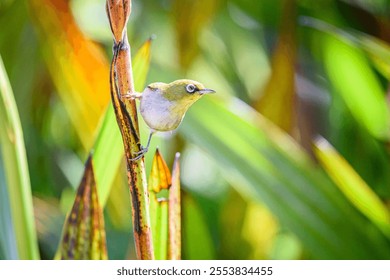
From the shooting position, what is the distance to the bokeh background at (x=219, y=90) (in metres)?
1.04

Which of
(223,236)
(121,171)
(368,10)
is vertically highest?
(368,10)

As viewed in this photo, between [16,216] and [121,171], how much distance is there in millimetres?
200

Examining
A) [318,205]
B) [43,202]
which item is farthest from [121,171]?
[318,205]

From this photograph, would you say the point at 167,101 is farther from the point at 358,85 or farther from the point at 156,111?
the point at 358,85

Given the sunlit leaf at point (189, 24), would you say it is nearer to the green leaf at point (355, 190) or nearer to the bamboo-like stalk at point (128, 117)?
the bamboo-like stalk at point (128, 117)

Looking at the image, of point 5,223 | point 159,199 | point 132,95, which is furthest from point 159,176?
point 5,223

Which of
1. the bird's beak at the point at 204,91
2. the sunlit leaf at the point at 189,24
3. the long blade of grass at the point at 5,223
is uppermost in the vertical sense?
the sunlit leaf at the point at 189,24

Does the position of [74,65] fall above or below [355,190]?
above

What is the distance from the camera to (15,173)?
3.04ft

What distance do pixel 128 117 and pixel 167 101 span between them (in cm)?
14

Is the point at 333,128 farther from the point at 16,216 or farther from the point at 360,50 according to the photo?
the point at 16,216

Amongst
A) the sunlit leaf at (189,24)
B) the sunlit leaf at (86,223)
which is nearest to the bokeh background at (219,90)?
the sunlit leaf at (189,24)

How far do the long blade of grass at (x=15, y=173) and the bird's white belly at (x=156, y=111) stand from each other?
8.2 inches

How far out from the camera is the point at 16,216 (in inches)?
37.5
